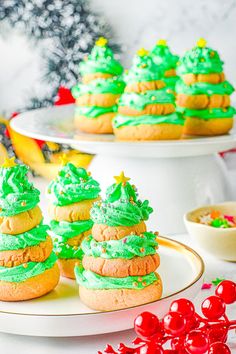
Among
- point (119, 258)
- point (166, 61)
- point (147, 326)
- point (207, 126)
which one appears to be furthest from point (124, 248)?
point (166, 61)

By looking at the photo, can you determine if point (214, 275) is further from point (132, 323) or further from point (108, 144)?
point (108, 144)

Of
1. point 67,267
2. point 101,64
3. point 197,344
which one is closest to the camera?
point 197,344

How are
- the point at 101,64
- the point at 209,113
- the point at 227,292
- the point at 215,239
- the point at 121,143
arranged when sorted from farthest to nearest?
1. the point at 101,64
2. the point at 209,113
3. the point at 121,143
4. the point at 215,239
5. the point at 227,292

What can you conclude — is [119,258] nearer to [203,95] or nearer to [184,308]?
[184,308]

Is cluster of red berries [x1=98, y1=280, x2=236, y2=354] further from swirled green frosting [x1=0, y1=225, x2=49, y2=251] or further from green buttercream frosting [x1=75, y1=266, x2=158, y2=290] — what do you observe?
swirled green frosting [x1=0, y1=225, x2=49, y2=251]

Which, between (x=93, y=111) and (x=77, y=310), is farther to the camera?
(x=93, y=111)

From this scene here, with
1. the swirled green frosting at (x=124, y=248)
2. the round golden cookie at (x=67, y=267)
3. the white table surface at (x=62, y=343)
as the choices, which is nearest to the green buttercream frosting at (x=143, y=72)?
the round golden cookie at (x=67, y=267)
